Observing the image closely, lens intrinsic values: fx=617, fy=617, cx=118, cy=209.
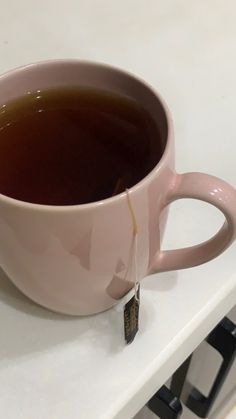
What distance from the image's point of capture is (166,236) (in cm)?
44

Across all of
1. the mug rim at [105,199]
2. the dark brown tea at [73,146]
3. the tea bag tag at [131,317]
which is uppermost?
the mug rim at [105,199]

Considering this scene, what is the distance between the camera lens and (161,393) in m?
0.46

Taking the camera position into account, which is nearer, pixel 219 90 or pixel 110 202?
pixel 110 202

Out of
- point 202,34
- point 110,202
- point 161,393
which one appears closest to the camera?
point 110,202

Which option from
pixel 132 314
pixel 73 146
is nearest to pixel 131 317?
pixel 132 314

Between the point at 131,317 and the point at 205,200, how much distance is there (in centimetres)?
9

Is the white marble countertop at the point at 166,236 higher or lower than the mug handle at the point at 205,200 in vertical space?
lower

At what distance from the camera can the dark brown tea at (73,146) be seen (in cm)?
37

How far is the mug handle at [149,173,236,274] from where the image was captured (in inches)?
13.4

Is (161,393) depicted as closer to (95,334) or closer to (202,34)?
(95,334)

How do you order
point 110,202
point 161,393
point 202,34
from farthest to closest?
point 202,34
point 161,393
point 110,202

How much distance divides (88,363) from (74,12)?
40 cm

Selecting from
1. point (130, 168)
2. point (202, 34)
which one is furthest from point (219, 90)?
point (130, 168)

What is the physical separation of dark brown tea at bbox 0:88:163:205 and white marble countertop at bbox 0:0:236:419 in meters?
0.08
